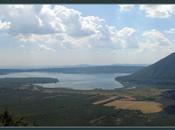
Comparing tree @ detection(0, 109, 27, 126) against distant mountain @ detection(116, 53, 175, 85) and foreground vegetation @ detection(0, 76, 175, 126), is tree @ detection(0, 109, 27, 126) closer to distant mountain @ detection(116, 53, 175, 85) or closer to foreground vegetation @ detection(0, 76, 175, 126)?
foreground vegetation @ detection(0, 76, 175, 126)

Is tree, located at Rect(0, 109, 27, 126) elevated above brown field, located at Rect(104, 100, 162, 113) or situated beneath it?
situated beneath

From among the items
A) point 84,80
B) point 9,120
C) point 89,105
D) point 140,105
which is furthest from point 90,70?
point 9,120

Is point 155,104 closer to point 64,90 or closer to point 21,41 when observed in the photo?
point 64,90

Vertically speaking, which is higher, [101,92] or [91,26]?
[91,26]

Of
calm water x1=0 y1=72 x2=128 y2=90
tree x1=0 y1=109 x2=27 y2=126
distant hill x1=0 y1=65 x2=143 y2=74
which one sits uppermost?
distant hill x1=0 y1=65 x2=143 y2=74

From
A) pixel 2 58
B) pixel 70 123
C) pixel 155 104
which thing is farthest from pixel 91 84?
pixel 2 58

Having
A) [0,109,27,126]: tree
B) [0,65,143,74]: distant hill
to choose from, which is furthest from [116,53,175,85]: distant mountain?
[0,109,27,126]: tree
